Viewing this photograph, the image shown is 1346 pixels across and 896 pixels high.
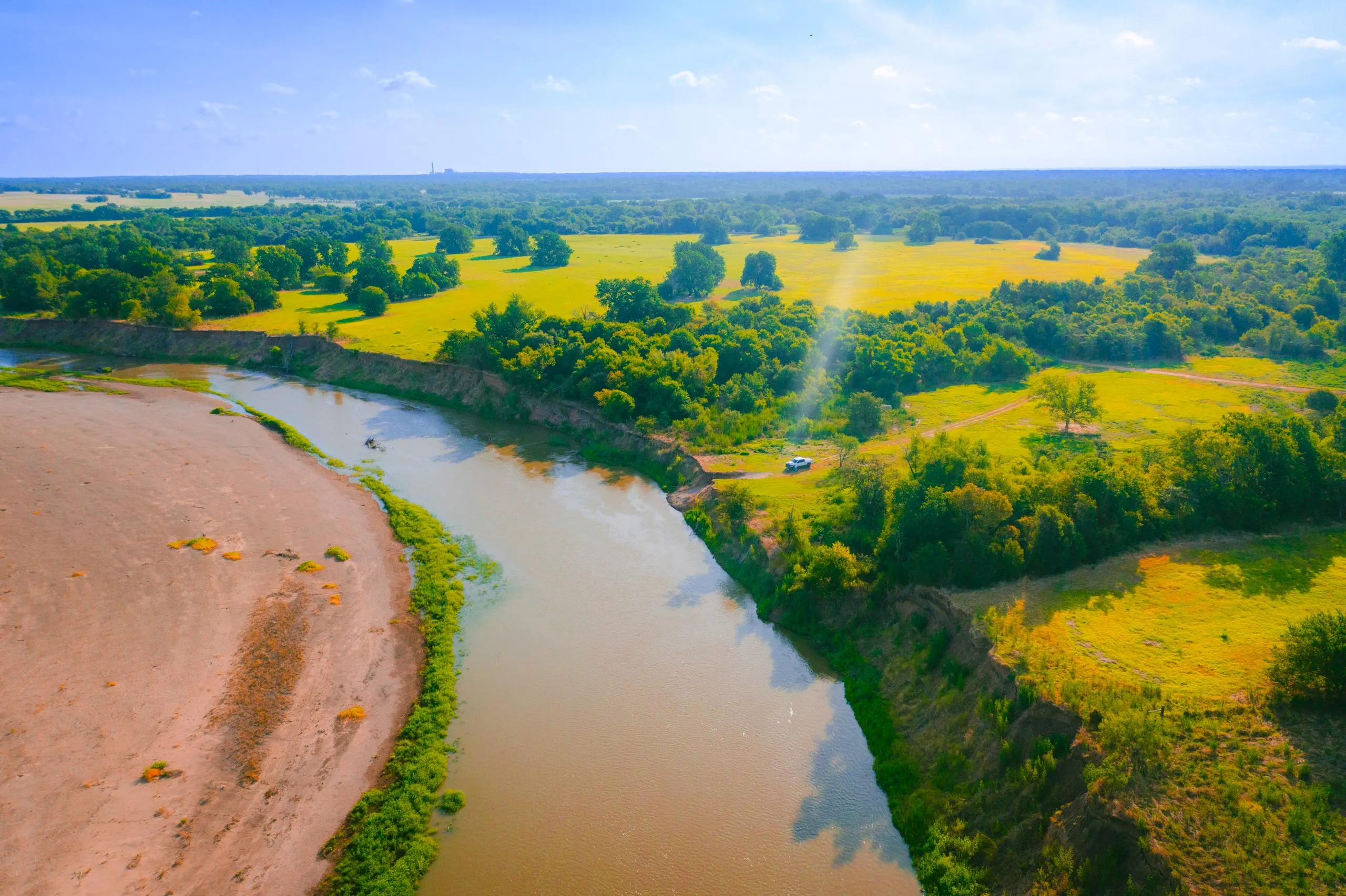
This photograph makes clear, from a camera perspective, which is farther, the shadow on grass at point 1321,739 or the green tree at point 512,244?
the green tree at point 512,244

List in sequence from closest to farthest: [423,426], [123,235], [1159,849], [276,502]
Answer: [1159,849] < [276,502] < [423,426] < [123,235]

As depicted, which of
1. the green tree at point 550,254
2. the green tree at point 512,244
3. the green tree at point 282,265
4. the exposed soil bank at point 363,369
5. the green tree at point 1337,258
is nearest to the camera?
the exposed soil bank at point 363,369

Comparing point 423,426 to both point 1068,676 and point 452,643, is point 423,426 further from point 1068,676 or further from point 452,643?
point 1068,676

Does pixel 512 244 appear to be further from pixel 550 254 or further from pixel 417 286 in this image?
pixel 417 286

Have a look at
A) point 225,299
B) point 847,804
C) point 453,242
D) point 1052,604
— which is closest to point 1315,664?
point 1052,604

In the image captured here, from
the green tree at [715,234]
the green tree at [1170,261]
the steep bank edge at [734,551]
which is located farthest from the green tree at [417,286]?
the green tree at [1170,261]

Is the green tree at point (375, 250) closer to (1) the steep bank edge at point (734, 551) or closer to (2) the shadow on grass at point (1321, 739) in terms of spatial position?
(1) the steep bank edge at point (734, 551)

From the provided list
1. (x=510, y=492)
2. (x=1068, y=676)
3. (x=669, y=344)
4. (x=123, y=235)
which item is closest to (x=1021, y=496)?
(x=1068, y=676)
